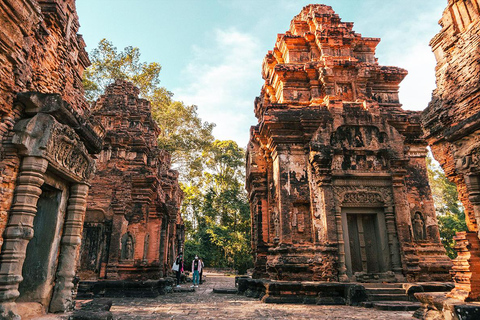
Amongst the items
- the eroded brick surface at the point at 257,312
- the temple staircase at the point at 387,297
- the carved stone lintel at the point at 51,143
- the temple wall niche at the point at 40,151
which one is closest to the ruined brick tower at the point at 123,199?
the eroded brick surface at the point at 257,312

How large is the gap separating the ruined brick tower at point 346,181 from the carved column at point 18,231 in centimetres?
635

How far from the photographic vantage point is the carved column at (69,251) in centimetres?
455

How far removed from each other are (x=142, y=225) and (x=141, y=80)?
1410 centimetres

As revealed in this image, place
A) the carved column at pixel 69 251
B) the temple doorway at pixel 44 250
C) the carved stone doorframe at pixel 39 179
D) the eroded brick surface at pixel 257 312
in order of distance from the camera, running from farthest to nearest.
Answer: the eroded brick surface at pixel 257 312 → the carved column at pixel 69 251 → the temple doorway at pixel 44 250 → the carved stone doorframe at pixel 39 179

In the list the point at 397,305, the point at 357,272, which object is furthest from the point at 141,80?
the point at 397,305

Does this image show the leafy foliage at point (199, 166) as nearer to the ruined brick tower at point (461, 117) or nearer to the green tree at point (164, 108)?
the green tree at point (164, 108)

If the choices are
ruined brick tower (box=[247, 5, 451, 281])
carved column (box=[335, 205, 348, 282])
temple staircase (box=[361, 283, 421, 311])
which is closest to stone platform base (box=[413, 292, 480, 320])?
temple staircase (box=[361, 283, 421, 311])

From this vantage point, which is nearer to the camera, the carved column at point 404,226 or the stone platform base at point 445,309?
the stone platform base at point 445,309

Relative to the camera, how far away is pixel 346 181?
9.55m

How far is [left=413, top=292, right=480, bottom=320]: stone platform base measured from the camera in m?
4.21

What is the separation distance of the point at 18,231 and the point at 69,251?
137 centimetres

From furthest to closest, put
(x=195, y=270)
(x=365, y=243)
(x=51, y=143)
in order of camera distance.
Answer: (x=195, y=270) < (x=365, y=243) < (x=51, y=143)

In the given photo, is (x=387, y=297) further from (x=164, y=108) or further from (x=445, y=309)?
(x=164, y=108)

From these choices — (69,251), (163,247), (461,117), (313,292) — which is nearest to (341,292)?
(313,292)
